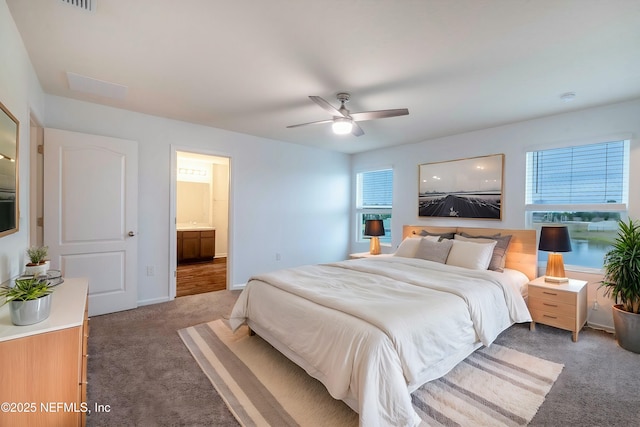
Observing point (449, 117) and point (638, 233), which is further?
point (449, 117)

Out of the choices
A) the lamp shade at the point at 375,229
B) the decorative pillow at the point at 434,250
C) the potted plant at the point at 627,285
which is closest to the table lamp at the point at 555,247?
the potted plant at the point at 627,285

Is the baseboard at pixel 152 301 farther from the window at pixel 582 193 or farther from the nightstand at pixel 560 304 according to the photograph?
the window at pixel 582 193

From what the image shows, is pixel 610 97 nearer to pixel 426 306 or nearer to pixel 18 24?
pixel 426 306

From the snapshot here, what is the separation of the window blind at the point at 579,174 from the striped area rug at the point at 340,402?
204 cm

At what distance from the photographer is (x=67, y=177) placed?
3.15 m

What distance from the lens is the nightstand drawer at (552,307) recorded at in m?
2.84

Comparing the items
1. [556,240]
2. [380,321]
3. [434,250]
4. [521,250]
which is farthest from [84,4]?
[521,250]

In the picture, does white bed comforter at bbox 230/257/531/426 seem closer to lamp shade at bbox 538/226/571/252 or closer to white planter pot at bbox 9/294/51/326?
lamp shade at bbox 538/226/571/252

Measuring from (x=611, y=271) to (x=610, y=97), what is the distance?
1.75m

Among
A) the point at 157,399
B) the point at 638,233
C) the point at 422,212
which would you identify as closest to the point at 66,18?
the point at 157,399

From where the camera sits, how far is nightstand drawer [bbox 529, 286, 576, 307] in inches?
112

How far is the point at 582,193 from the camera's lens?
3.34 metres

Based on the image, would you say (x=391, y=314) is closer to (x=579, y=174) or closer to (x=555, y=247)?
(x=555, y=247)

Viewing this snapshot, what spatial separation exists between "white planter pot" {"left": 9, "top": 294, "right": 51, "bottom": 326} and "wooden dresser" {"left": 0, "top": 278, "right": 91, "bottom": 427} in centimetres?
3
